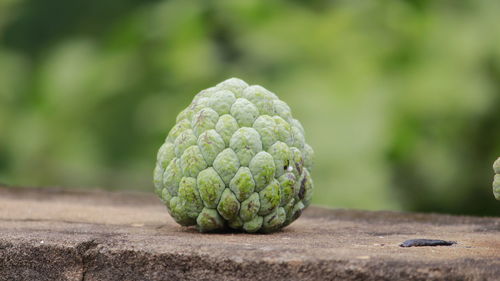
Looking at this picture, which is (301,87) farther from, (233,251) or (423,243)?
(233,251)

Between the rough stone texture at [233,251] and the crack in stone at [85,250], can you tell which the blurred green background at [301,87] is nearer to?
the rough stone texture at [233,251]

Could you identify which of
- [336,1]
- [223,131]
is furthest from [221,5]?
[223,131]

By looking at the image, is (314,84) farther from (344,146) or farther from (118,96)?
(118,96)

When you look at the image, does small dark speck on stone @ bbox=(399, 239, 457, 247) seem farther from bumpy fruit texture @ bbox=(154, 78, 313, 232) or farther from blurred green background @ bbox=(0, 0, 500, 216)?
blurred green background @ bbox=(0, 0, 500, 216)

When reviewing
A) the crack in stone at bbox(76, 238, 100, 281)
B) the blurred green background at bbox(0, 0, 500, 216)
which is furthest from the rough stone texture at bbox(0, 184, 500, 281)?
the blurred green background at bbox(0, 0, 500, 216)

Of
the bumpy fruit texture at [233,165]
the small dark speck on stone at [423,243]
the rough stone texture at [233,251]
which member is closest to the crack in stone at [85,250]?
the rough stone texture at [233,251]

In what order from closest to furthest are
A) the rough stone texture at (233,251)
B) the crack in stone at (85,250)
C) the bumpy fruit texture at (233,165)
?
the rough stone texture at (233,251)
the crack in stone at (85,250)
the bumpy fruit texture at (233,165)
